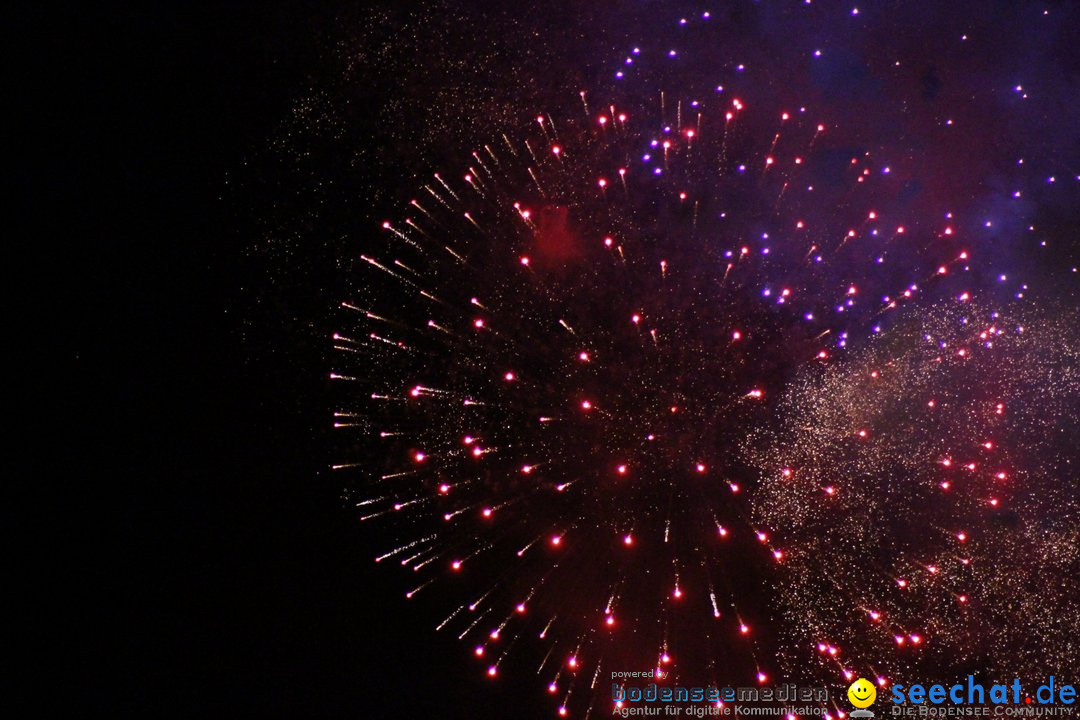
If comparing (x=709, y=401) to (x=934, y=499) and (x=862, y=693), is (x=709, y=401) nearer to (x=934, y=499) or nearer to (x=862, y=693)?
(x=934, y=499)

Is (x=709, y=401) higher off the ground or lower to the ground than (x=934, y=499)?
higher

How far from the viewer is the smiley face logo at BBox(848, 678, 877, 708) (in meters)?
1.38

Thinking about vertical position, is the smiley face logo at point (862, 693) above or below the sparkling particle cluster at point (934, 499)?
below

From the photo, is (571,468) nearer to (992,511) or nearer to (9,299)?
(992,511)

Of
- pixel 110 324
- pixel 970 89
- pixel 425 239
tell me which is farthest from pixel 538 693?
pixel 970 89

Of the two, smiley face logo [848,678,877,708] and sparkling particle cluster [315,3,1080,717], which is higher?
sparkling particle cluster [315,3,1080,717]

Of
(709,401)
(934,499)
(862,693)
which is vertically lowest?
(862,693)

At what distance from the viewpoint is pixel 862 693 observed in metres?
1.38

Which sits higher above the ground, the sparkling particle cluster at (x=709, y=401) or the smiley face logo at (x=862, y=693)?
the sparkling particle cluster at (x=709, y=401)

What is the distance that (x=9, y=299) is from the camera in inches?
57.8

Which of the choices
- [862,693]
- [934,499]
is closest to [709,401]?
[934,499]

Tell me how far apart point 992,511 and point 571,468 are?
0.97m

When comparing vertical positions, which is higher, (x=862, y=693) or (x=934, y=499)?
(x=934, y=499)

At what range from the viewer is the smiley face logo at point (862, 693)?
1.38 m
